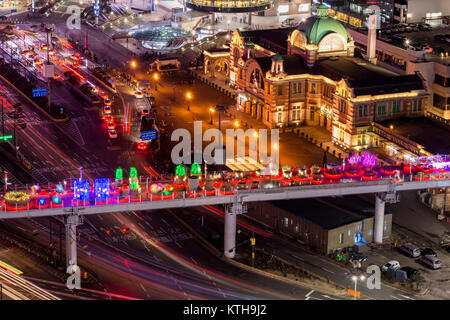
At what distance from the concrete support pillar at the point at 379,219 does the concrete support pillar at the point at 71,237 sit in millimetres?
50410

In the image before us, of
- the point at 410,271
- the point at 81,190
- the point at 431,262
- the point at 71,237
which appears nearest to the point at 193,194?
the point at 81,190

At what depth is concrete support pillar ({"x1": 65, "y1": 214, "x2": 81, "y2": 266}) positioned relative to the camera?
16888 centimetres

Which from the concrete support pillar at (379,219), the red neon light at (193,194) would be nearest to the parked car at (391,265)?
the concrete support pillar at (379,219)

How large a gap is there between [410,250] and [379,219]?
26.2ft

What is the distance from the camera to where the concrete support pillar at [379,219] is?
18400cm

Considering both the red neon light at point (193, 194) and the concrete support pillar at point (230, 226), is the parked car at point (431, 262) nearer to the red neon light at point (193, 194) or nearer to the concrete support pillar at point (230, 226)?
the concrete support pillar at point (230, 226)

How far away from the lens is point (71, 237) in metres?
169

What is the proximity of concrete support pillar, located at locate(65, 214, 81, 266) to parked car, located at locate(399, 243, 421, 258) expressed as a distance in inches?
2115

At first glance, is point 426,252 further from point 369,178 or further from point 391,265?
point 369,178

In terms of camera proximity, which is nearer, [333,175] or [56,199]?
[56,199]

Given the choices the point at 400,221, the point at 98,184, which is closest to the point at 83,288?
the point at 98,184

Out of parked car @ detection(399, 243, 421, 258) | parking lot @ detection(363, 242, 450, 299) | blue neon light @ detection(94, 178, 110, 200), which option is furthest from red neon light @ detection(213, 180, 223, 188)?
parked car @ detection(399, 243, 421, 258)

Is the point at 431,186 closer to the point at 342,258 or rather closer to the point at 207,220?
the point at 342,258

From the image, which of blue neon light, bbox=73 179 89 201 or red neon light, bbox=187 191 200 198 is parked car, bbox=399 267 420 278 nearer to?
red neon light, bbox=187 191 200 198
